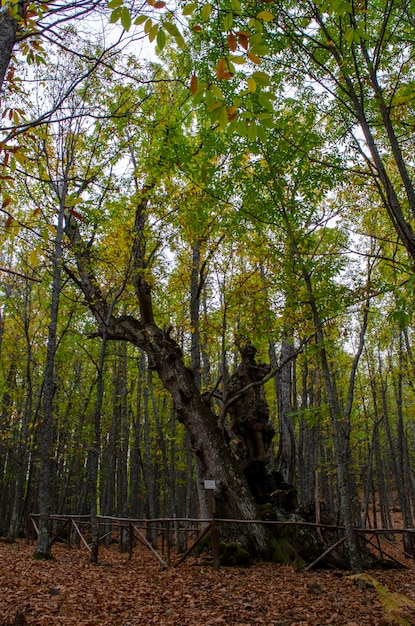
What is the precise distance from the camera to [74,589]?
18.9ft

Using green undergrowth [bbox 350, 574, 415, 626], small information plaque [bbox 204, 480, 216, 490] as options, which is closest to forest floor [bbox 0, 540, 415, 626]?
green undergrowth [bbox 350, 574, 415, 626]

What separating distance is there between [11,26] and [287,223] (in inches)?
213

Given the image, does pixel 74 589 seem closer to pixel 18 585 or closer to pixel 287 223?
pixel 18 585

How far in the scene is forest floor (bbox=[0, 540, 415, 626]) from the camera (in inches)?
182

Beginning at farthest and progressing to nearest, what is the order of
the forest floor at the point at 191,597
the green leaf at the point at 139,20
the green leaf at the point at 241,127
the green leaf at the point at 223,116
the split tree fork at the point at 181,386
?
the split tree fork at the point at 181,386, the forest floor at the point at 191,597, the green leaf at the point at 241,127, the green leaf at the point at 223,116, the green leaf at the point at 139,20

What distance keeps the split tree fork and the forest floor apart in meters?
1.11

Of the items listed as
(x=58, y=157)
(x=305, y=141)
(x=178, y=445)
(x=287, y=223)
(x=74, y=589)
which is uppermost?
(x=58, y=157)

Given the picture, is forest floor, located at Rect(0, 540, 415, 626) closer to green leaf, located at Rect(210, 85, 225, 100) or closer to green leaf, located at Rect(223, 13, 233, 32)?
green leaf, located at Rect(210, 85, 225, 100)

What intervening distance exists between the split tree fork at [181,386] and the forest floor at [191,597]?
111cm

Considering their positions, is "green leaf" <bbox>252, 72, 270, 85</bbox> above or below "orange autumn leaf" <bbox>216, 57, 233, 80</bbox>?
below

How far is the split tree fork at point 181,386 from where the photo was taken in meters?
8.50

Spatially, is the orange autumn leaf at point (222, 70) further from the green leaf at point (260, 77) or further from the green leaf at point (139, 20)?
the green leaf at point (139, 20)

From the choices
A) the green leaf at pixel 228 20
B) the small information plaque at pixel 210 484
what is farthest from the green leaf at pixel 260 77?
the small information plaque at pixel 210 484

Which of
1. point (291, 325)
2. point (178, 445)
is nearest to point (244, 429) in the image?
point (291, 325)
